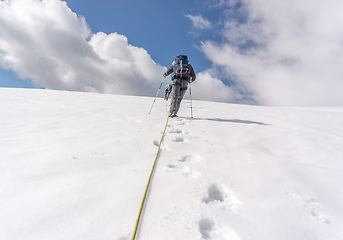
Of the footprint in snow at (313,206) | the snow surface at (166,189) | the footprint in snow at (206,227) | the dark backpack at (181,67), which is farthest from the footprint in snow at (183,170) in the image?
the dark backpack at (181,67)

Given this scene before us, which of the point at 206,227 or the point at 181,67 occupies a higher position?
the point at 181,67

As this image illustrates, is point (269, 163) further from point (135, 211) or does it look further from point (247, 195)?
point (135, 211)

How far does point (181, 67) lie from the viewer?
597cm

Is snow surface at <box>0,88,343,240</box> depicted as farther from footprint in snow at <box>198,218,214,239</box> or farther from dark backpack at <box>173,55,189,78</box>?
dark backpack at <box>173,55,189,78</box>

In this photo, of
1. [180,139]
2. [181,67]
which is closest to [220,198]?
[180,139]

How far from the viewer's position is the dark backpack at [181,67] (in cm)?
599

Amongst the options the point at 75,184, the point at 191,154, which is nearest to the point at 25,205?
the point at 75,184

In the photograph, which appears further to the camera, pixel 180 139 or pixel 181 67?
pixel 181 67

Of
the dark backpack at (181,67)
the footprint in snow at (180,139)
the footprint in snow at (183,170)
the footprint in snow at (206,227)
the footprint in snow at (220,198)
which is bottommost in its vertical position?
the footprint in snow at (206,227)

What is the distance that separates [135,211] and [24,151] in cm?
222

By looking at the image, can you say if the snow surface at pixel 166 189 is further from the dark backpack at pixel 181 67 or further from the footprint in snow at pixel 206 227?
the dark backpack at pixel 181 67

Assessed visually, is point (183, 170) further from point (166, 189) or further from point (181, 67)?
point (181, 67)

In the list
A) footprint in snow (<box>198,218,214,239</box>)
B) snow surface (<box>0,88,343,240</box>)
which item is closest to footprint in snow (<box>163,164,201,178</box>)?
snow surface (<box>0,88,343,240</box>)

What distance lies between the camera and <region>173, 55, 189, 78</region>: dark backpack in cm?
599
